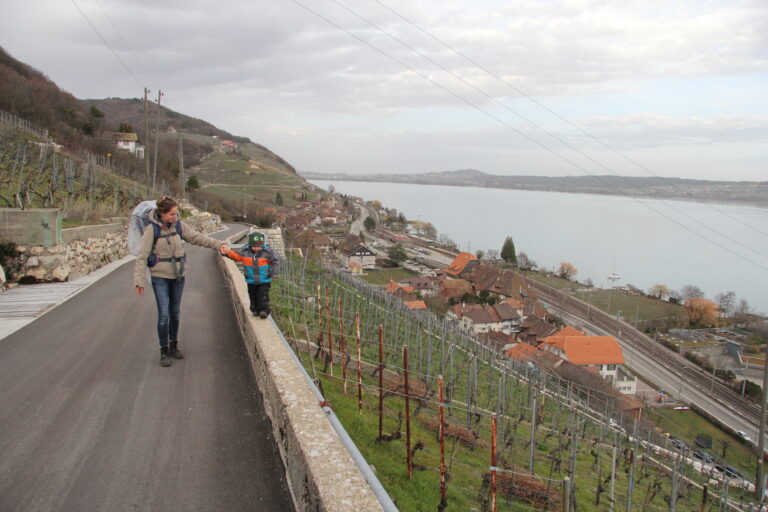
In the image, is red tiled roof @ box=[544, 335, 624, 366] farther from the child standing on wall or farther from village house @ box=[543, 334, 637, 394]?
the child standing on wall

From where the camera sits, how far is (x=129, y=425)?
3734mm

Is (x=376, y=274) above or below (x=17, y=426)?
below

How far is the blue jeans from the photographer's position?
15.9 feet

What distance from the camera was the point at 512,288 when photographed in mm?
55125

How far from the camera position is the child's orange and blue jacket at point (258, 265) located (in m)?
5.25

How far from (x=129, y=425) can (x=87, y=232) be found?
9.91 meters

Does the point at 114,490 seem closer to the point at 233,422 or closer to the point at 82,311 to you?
the point at 233,422

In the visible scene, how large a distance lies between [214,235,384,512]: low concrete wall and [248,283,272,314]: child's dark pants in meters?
0.74

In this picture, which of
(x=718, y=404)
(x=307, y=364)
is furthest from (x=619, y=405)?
(x=307, y=364)

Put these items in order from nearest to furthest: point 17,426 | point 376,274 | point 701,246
→ point 17,426 → point 376,274 → point 701,246

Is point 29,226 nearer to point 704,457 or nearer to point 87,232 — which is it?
point 87,232

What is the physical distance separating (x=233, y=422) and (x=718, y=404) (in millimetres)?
36323

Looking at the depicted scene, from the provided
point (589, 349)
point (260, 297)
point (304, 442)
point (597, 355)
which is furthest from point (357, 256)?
point (304, 442)

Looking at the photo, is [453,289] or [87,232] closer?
[87,232]
